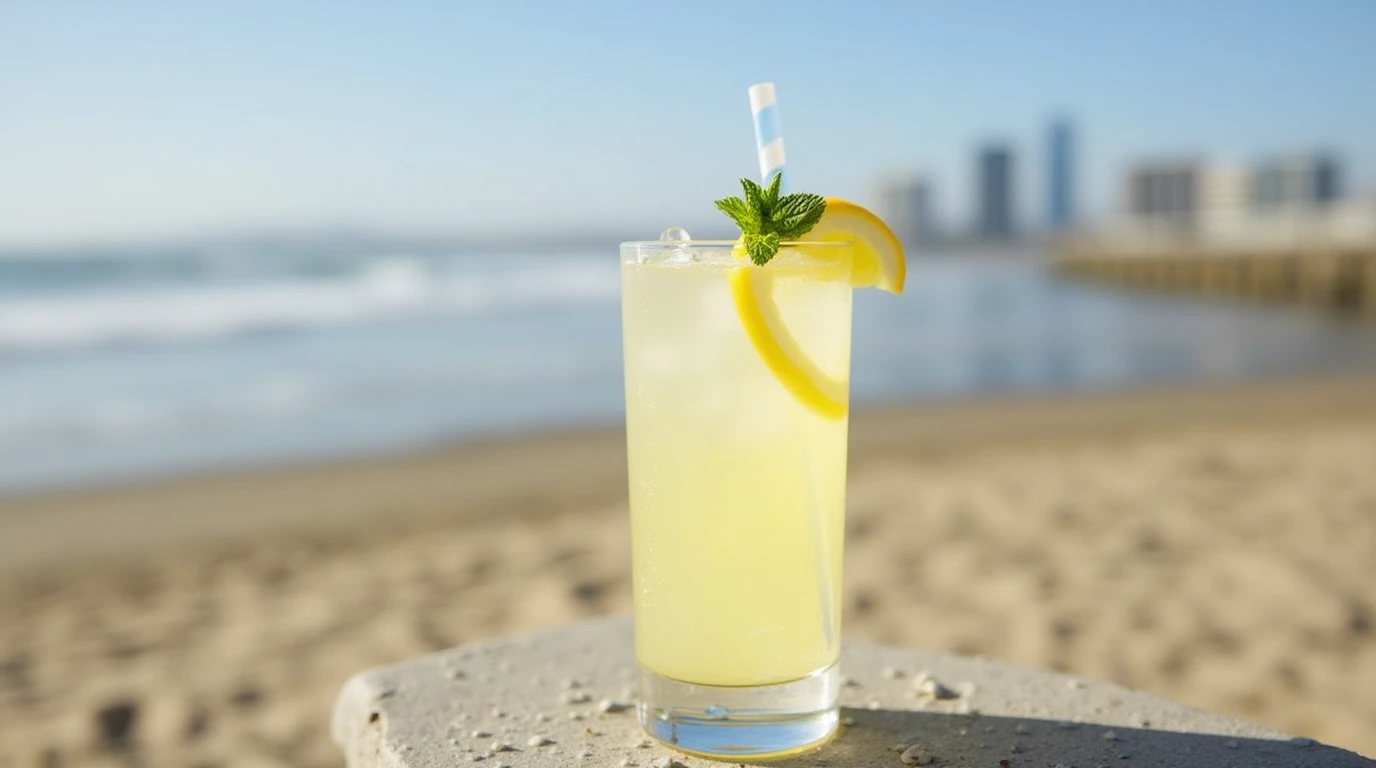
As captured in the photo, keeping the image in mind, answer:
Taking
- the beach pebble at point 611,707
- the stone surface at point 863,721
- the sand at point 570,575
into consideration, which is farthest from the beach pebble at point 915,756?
the sand at point 570,575

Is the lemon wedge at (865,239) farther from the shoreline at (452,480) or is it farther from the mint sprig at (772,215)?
the shoreline at (452,480)

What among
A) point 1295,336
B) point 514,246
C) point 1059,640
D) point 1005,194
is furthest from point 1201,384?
point 1005,194

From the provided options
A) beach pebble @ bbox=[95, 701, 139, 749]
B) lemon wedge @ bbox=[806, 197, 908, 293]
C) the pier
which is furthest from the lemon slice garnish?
the pier

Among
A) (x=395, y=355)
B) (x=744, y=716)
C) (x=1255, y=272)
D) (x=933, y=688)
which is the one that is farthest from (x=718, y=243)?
(x=1255, y=272)

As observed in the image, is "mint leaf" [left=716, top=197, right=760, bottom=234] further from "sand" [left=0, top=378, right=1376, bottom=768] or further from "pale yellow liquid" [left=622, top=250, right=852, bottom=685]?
"sand" [left=0, top=378, right=1376, bottom=768]

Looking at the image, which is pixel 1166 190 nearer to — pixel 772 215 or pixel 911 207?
pixel 911 207

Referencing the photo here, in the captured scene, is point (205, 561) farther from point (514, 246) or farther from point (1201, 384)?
point (514, 246)
